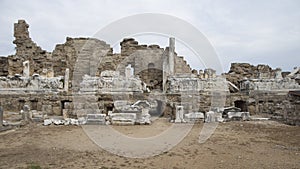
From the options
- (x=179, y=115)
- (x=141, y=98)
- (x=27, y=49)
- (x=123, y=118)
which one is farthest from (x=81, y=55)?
(x=179, y=115)

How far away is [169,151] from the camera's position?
6.48 metres

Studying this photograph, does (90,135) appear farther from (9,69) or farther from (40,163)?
(9,69)

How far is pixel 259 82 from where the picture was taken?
17.4m

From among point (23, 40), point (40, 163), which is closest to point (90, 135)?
point (40, 163)

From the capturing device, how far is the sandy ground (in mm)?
5250

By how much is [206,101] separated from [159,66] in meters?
11.8

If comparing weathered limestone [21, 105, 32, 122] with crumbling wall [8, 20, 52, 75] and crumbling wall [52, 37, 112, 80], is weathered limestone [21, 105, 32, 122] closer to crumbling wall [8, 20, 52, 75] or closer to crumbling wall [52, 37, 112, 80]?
crumbling wall [52, 37, 112, 80]

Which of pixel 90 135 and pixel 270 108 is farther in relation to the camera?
pixel 270 108

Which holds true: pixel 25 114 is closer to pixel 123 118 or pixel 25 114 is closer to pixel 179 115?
pixel 123 118

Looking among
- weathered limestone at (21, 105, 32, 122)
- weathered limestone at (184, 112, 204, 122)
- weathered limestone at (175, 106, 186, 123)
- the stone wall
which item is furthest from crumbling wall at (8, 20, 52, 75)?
weathered limestone at (184, 112, 204, 122)

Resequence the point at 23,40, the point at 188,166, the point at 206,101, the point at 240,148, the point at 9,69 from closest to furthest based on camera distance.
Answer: the point at 188,166 → the point at 240,148 → the point at 206,101 → the point at 9,69 → the point at 23,40

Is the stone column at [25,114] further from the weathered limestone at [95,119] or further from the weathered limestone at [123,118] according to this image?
the weathered limestone at [123,118]

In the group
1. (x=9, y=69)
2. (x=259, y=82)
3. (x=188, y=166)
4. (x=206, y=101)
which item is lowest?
(x=188, y=166)

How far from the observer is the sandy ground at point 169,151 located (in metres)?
5.25
